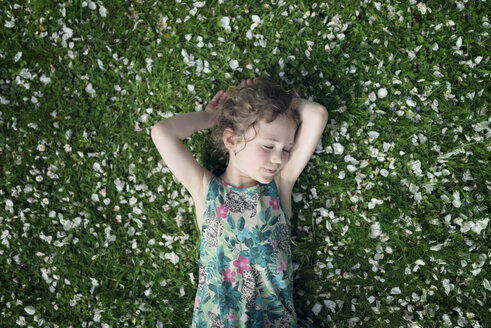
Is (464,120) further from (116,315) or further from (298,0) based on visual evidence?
(116,315)

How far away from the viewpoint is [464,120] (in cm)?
312

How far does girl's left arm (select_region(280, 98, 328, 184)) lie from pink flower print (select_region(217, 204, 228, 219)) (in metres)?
0.55

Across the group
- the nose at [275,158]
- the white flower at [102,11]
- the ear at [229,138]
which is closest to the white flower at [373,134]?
the nose at [275,158]

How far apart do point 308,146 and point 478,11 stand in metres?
1.96

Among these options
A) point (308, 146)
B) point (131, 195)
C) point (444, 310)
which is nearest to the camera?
point (308, 146)

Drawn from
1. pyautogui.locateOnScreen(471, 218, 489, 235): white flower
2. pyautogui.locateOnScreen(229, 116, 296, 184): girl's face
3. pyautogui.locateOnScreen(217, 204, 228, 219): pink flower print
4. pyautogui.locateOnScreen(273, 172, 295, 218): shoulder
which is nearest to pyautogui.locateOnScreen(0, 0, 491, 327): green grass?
pyautogui.locateOnScreen(471, 218, 489, 235): white flower

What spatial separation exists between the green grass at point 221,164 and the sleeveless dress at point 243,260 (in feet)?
1.69

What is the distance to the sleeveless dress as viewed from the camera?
105 inches

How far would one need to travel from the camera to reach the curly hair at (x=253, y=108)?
2.52 metres

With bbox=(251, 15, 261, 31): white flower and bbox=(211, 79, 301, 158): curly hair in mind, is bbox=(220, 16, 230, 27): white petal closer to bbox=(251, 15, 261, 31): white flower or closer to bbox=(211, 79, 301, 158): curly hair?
bbox=(251, 15, 261, 31): white flower

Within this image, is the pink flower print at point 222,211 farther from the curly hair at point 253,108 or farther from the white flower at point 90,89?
the white flower at point 90,89

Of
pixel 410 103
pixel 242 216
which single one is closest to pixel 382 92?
pixel 410 103

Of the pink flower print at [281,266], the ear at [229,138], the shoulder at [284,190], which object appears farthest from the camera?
the shoulder at [284,190]

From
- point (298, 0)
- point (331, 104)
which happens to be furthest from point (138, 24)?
point (331, 104)
